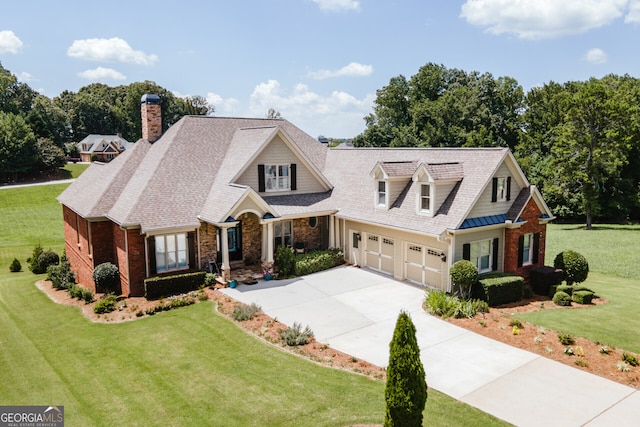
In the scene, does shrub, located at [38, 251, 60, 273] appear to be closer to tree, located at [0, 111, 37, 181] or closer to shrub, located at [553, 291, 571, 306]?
shrub, located at [553, 291, 571, 306]

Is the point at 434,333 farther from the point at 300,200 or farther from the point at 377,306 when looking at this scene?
the point at 300,200

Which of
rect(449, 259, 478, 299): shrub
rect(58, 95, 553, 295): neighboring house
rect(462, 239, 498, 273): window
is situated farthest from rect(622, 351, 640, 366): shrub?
rect(462, 239, 498, 273): window

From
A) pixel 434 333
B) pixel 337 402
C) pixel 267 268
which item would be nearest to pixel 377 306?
pixel 434 333

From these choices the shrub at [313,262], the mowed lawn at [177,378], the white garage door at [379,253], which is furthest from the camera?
the shrub at [313,262]

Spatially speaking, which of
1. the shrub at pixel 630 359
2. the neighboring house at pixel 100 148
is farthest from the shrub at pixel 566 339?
the neighboring house at pixel 100 148

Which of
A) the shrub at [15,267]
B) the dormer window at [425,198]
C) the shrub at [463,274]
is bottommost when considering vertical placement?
the shrub at [15,267]

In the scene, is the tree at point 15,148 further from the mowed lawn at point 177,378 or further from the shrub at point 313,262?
the shrub at point 313,262

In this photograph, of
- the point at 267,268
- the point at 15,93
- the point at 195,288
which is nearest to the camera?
the point at 195,288
